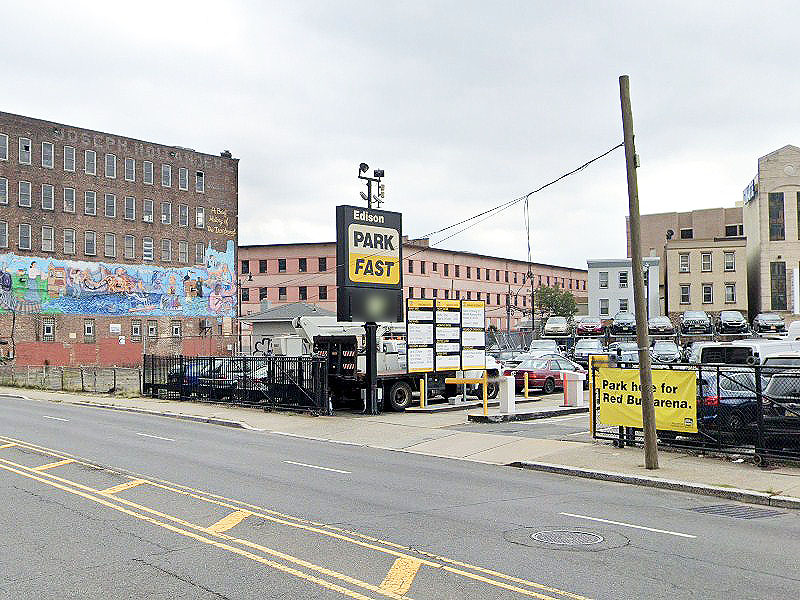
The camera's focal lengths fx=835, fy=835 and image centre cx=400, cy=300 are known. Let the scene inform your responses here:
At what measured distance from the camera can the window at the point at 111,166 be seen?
72.4 meters

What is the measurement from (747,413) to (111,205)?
2597 inches

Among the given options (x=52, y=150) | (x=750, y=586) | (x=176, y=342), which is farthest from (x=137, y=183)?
(x=750, y=586)

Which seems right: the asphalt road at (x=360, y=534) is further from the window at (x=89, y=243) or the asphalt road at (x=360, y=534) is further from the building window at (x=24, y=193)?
the window at (x=89, y=243)

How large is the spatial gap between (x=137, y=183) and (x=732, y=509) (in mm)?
69889

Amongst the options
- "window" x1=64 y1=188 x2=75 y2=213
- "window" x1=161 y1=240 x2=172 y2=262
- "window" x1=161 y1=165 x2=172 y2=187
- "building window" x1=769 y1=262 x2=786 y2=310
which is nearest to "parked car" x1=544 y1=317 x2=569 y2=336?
"building window" x1=769 y1=262 x2=786 y2=310

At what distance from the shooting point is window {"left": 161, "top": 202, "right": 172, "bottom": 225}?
76.1 m

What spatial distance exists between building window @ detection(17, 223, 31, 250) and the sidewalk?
40611mm

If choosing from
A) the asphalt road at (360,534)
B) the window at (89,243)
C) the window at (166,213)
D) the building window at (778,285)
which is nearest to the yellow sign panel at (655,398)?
the asphalt road at (360,534)

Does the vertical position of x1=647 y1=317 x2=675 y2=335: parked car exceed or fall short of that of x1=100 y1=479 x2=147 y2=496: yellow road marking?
it exceeds it

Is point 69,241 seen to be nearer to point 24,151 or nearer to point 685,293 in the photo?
point 24,151

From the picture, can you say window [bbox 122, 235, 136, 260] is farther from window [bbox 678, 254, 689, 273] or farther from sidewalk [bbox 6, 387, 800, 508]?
window [bbox 678, 254, 689, 273]

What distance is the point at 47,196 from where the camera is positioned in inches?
2670

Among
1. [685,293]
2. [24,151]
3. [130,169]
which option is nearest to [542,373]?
[685,293]

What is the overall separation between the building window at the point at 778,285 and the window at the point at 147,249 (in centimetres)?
5285
